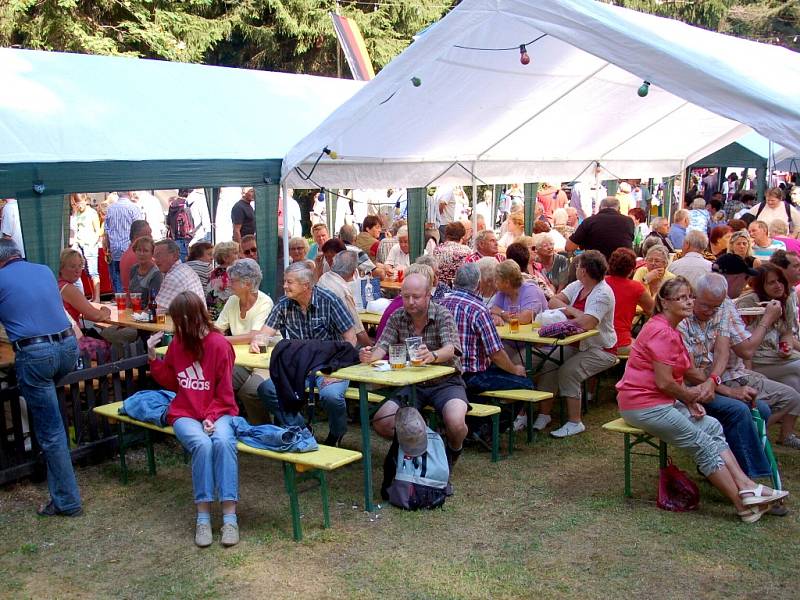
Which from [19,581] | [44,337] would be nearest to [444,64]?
[44,337]

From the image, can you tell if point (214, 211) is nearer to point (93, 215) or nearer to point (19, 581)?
point (93, 215)

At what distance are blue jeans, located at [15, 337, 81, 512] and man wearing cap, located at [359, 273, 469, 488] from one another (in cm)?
155

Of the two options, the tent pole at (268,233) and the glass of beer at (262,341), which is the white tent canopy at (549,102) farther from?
the glass of beer at (262,341)

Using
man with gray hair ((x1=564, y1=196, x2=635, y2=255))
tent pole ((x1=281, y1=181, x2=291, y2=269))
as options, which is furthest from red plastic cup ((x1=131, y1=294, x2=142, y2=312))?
man with gray hair ((x1=564, y1=196, x2=635, y2=255))

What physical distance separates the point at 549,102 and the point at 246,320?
15.6ft

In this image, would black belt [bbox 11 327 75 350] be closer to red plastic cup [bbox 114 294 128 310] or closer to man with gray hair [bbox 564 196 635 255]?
red plastic cup [bbox 114 294 128 310]

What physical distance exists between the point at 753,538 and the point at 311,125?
6179mm

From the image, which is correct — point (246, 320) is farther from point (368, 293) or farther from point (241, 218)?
point (241, 218)

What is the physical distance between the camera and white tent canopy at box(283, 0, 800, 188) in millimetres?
5129

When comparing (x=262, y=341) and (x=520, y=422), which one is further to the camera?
(x=520, y=422)

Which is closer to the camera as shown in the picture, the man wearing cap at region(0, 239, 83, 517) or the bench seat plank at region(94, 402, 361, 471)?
the bench seat plank at region(94, 402, 361, 471)

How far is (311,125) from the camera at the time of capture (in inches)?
347

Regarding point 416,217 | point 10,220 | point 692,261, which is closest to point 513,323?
point 692,261

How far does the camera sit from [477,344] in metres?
5.25
